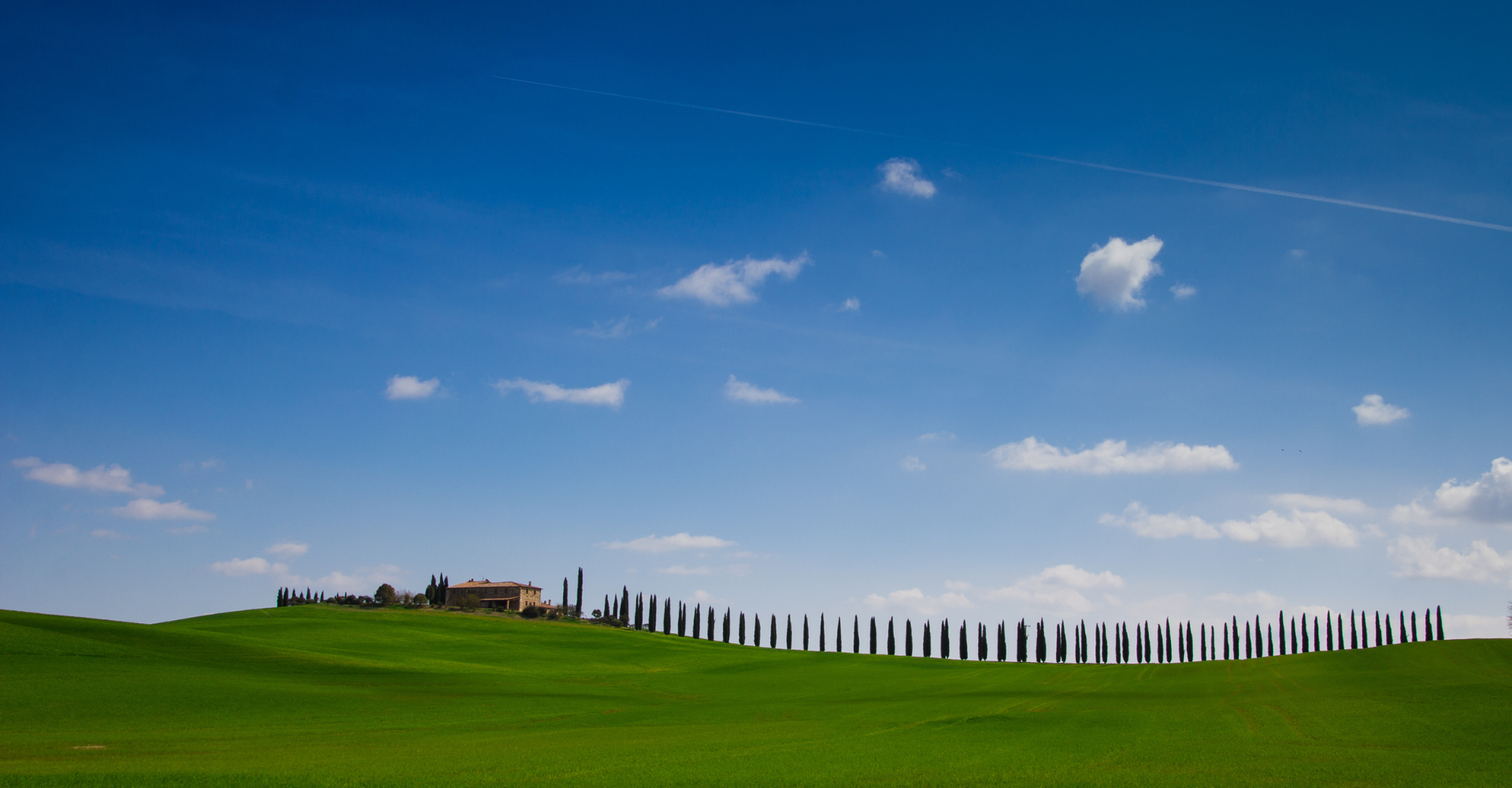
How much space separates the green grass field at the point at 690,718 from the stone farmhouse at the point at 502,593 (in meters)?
61.2

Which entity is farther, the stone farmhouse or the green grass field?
the stone farmhouse

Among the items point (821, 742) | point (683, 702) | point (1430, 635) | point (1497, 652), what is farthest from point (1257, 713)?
point (1430, 635)

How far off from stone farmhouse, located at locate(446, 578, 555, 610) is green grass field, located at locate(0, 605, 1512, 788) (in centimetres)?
6118

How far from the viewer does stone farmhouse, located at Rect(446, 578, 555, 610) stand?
440ft

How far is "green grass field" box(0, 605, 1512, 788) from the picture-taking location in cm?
2236

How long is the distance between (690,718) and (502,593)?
354 ft

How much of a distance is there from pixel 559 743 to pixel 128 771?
12308 millimetres

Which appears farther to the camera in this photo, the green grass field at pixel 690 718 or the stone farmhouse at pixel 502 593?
the stone farmhouse at pixel 502 593

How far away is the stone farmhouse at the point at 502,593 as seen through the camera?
13425 centimetres

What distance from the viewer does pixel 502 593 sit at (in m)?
139

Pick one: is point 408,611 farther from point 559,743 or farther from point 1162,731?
point 1162,731

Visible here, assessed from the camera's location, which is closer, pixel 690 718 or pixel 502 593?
pixel 690 718

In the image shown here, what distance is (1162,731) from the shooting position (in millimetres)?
32281

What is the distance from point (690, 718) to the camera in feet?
129
